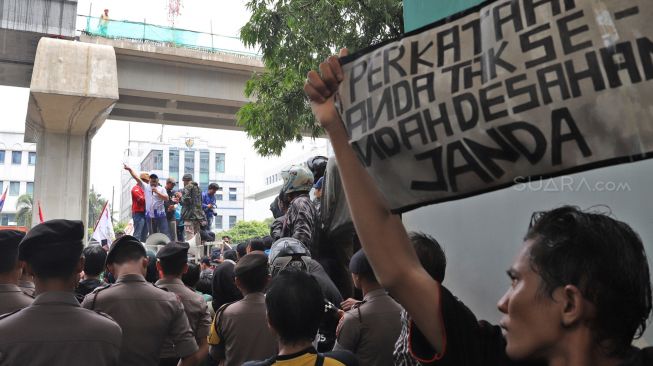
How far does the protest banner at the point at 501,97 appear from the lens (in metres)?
1.29

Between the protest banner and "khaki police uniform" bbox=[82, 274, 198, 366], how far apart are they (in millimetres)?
1880

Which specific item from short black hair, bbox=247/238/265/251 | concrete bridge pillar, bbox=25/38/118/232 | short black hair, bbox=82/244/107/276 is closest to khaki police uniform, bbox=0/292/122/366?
short black hair, bbox=82/244/107/276

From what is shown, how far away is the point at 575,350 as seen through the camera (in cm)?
118

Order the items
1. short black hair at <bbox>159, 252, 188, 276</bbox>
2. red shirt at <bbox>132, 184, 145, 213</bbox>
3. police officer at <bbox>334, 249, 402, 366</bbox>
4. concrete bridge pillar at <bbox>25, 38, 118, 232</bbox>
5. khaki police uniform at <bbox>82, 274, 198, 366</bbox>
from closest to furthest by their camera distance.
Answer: police officer at <bbox>334, 249, 402, 366</bbox> → khaki police uniform at <bbox>82, 274, 198, 366</bbox> → short black hair at <bbox>159, 252, 188, 276</bbox> → red shirt at <bbox>132, 184, 145, 213</bbox> → concrete bridge pillar at <bbox>25, 38, 118, 232</bbox>

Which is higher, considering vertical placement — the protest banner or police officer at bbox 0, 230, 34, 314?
the protest banner

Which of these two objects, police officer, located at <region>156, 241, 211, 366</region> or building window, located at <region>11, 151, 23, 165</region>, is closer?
police officer, located at <region>156, 241, 211, 366</region>

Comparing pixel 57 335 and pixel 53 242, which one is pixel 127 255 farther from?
pixel 57 335

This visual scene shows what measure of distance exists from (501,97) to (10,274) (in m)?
2.61

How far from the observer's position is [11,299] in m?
2.82

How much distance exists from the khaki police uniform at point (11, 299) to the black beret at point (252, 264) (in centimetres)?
108

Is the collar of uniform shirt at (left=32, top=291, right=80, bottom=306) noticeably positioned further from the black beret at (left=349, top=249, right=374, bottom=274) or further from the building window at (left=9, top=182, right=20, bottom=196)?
the building window at (left=9, top=182, right=20, bottom=196)

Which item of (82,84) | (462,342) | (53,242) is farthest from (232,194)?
(462,342)

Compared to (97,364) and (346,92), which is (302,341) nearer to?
(97,364)

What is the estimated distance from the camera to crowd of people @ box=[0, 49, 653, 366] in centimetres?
120
